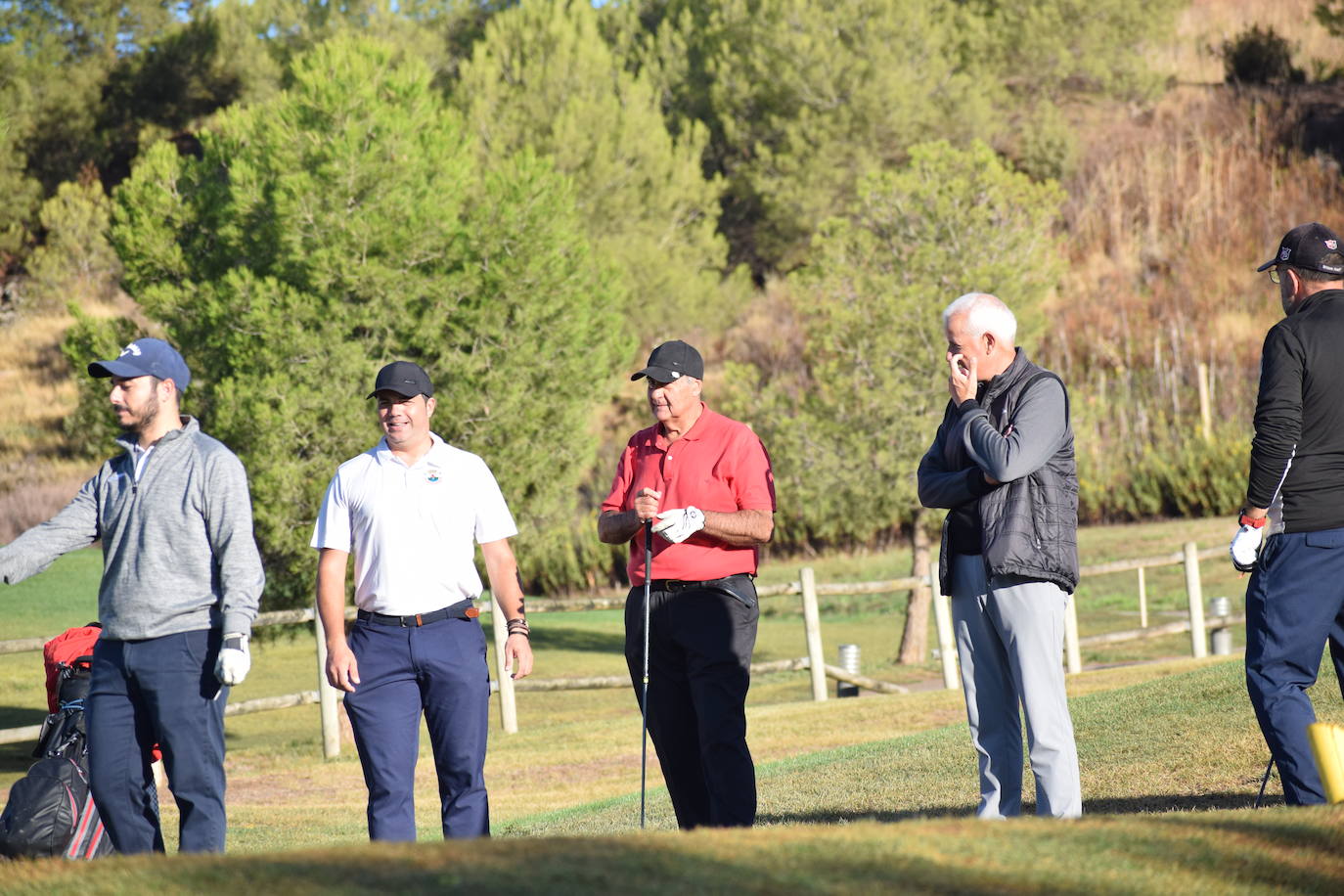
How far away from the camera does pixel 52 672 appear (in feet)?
20.1

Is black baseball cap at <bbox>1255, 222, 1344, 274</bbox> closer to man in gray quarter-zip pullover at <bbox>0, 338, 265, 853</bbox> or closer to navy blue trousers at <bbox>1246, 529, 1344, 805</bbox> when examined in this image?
navy blue trousers at <bbox>1246, 529, 1344, 805</bbox>

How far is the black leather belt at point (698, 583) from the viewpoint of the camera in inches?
212

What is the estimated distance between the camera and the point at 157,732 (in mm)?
4727

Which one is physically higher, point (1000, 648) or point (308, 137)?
point (308, 137)

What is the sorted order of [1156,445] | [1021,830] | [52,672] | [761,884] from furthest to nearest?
1. [1156,445]
2. [52,672]
3. [1021,830]
4. [761,884]

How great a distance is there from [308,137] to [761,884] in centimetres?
1300

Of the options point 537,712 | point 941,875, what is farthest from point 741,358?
point 941,875

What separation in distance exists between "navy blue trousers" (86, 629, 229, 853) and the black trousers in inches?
60.5

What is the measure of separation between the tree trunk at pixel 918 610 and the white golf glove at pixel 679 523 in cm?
1316

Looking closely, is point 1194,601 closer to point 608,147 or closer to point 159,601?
point 159,601

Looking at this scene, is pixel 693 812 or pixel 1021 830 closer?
pixel 1021 830

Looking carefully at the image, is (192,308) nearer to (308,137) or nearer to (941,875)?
(308,137)

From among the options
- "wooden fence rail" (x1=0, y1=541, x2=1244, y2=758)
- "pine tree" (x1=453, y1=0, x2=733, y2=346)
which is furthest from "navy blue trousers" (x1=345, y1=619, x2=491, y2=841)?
"pine tree" (x1=453, y1=0, x2=733, y2=346)

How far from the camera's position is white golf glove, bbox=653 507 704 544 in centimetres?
521
